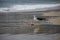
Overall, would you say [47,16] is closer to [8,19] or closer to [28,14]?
[28,14]

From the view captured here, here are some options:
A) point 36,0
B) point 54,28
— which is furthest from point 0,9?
point 54,28

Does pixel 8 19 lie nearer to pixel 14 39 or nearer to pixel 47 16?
pixel 14 39

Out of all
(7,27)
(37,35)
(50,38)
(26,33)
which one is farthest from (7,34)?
(50,38)

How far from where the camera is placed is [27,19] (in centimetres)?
95

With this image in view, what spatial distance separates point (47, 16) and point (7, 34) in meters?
0.43

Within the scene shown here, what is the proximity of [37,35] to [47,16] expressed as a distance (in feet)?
0.68

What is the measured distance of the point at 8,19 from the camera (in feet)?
3.09

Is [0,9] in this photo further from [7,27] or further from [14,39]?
[14,39]

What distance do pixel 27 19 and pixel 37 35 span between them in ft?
0.60

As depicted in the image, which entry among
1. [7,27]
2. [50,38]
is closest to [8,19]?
[7,27]

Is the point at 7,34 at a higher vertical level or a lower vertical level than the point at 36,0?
lower

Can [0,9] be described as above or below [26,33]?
above

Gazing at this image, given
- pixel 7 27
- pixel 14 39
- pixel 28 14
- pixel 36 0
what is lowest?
pixel 14 39

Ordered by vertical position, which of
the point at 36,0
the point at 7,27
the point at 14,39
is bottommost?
the point at 14,39
